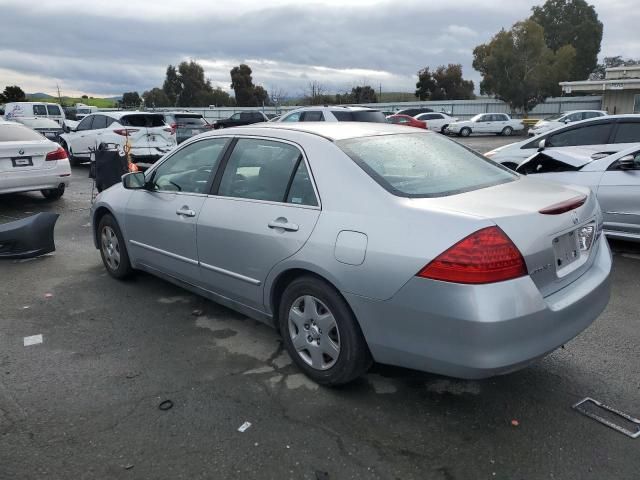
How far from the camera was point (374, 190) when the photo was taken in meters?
2.96

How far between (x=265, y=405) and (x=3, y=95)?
66.5 meters

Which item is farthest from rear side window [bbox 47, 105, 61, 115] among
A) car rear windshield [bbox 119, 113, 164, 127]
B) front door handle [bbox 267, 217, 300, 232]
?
front door handle [bbox 267, 217, 300, 232]

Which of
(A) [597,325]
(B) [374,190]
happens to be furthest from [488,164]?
(A) [597,325]

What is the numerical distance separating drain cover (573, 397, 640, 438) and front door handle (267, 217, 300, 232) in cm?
195

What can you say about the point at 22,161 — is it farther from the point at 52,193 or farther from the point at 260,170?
the point at 260,170

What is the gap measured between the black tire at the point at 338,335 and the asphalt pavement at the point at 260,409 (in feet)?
0.45

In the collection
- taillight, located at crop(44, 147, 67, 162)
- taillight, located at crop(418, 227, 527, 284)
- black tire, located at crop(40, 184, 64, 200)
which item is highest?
taillight, located at crop(44, 147, 67, 162)

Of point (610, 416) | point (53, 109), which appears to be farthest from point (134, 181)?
point (53, 109)

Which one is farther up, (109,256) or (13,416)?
(109,256)

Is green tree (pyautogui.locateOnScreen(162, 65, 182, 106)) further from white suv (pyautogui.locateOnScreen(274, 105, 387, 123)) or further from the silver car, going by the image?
the silver car

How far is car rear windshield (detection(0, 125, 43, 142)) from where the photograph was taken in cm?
873

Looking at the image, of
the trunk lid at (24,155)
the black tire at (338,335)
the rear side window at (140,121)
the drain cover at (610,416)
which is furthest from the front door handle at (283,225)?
the rear side window at (140,121)

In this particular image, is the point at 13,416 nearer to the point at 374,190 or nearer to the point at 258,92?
the point at 374,190

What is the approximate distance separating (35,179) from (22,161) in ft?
1.22
